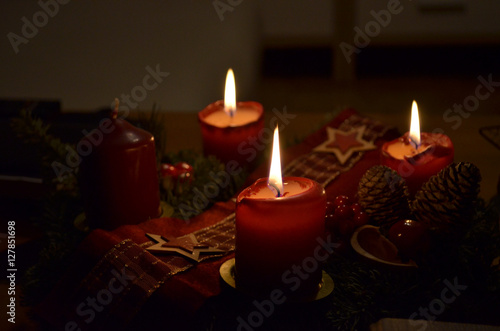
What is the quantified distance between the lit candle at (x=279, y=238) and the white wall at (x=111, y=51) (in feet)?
6.66

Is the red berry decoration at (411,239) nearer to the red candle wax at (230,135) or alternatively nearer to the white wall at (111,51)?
the red candle wax at (230,135)

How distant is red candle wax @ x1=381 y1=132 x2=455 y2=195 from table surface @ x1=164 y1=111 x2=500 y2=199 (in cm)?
28

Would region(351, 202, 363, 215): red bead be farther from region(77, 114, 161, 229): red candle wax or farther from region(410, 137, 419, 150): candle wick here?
region(77, 114, 161, 229): red candle wax

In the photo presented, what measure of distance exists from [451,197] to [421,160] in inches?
4.8

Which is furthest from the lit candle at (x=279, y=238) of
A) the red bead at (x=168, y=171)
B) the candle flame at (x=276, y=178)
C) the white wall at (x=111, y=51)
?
the white wall at (x=111, y=51)

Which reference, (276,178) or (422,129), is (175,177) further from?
(422,129)

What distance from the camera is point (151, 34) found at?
8.59 feet

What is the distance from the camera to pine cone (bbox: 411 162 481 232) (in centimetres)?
79

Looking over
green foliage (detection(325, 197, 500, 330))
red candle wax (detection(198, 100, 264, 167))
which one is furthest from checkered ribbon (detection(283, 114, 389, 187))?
green foliage (detection(325, 197, 500, 330))

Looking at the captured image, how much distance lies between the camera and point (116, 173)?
2.87 feet

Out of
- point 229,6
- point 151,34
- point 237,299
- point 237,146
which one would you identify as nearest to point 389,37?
point 229,6

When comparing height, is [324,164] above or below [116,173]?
below

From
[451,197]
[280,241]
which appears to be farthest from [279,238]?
[451,197]

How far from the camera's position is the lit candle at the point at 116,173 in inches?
34.2
